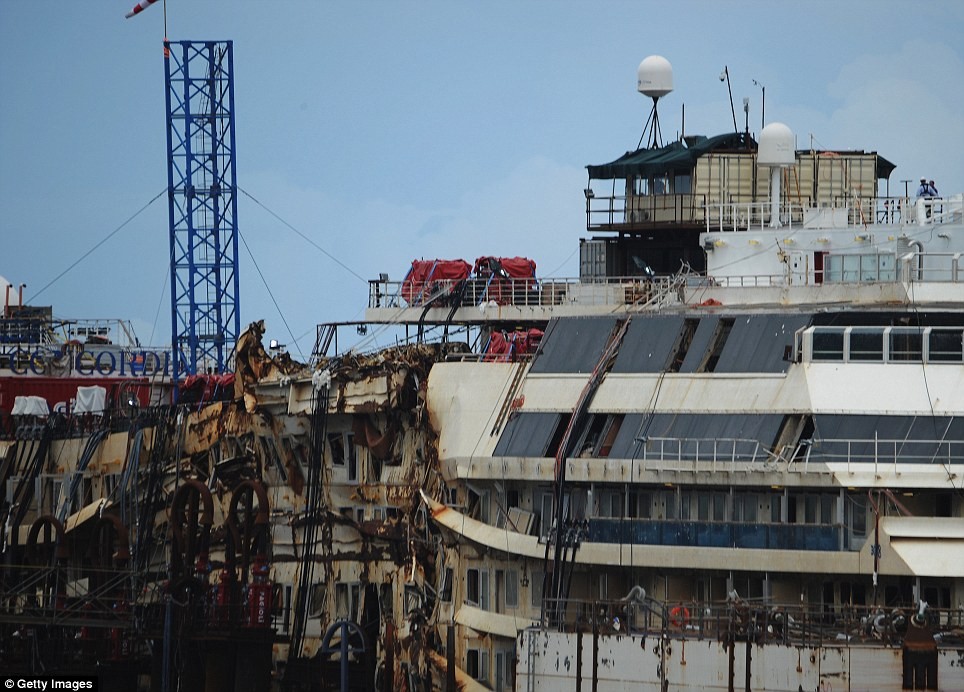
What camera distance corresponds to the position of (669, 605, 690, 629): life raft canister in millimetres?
62406

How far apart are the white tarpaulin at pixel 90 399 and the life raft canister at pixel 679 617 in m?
38.1

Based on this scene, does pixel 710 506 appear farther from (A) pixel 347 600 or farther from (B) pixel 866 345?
(A) pixel 347 600

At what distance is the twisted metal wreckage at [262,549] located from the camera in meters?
78.2

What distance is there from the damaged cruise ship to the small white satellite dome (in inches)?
7.1

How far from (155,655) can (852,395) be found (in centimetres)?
2531

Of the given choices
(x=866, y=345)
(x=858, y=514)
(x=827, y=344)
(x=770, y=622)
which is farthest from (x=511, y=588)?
(x=866, y=345)

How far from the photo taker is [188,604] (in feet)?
262

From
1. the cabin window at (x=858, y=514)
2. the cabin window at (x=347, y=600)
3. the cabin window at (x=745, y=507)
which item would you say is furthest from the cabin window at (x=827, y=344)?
the cabin window at (x=347, y=600)

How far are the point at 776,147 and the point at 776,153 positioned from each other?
0.68 ft

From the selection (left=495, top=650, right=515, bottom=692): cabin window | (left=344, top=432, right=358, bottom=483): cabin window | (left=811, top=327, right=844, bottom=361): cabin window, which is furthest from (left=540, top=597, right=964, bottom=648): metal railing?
(left=344, top=432, right=358, bottom=483): cabin window

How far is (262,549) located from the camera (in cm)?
8425

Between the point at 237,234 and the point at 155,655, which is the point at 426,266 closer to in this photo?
the point at 155,655

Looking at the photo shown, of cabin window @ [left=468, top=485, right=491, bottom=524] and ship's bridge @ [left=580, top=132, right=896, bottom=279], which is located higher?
ship's bridge @ [left=580, top=132, right=896, bottom=279]

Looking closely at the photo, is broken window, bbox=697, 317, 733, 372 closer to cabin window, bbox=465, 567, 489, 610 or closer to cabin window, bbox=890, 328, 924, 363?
cabin window, bbox=890, 328, 924, 363
